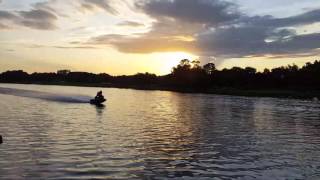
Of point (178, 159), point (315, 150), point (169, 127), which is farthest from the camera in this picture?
point (169, 127)

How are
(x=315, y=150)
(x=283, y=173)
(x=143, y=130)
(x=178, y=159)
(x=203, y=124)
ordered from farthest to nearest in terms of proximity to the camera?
(x=203, y=124) < (x=143, y=130) < (x=315, y=150) < (x=178, y=159) < (x=283, y=173)

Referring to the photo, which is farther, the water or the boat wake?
the boat wake

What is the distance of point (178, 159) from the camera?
1034 inches

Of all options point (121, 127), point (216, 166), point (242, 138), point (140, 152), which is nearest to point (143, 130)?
point (121, 127)

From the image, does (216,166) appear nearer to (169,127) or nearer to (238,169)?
(238,169)

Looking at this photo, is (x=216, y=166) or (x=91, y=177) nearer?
(x=91, y=177)

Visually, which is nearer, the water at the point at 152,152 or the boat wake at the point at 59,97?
the water at the point at 152,152

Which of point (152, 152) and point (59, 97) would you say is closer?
point (152, 152)

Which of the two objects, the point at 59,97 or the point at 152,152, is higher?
the point at 59,97

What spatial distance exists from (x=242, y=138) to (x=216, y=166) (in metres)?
13.4

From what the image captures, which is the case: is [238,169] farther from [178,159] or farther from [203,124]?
[203,124]

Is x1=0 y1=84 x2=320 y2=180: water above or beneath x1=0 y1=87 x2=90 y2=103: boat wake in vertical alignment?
beneath

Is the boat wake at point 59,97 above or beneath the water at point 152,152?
above

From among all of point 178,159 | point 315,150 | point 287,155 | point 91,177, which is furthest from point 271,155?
point 91,177
